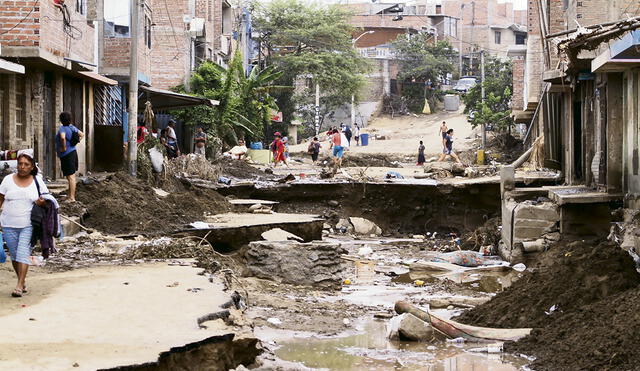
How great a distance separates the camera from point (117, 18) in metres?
29.0

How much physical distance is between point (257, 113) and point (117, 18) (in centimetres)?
1416

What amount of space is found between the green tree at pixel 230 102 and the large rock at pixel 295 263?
23.2m

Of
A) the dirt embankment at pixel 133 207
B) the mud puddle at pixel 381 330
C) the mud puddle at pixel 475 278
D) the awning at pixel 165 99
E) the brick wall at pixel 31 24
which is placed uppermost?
the brick wall at pixel 31 24

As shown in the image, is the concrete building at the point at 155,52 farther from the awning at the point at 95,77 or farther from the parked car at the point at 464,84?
the parked car at the point at 464,84

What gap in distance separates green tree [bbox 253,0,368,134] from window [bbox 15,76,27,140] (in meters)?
39.2

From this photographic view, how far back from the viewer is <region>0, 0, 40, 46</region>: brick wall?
19047 millimetres

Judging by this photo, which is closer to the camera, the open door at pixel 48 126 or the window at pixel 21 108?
the window at pixel 21 108

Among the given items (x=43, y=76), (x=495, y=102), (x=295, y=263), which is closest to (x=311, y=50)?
(x=495, y=102)

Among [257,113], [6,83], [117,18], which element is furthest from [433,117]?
[6,83]

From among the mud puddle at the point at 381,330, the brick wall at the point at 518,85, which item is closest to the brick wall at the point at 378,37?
the brick wall at the point at 518,85

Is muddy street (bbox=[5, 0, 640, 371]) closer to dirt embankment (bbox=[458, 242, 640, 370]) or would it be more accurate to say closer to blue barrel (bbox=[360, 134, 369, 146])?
dirt embankment (bbox=[458, 242, 640, 370])

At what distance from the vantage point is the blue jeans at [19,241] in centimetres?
928

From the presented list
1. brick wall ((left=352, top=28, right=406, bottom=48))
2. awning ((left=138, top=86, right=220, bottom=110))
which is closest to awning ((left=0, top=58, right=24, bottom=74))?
awning ((left=138, top=86, right=220, bottom=110))

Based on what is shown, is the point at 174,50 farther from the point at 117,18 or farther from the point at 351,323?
the point at 351,323
